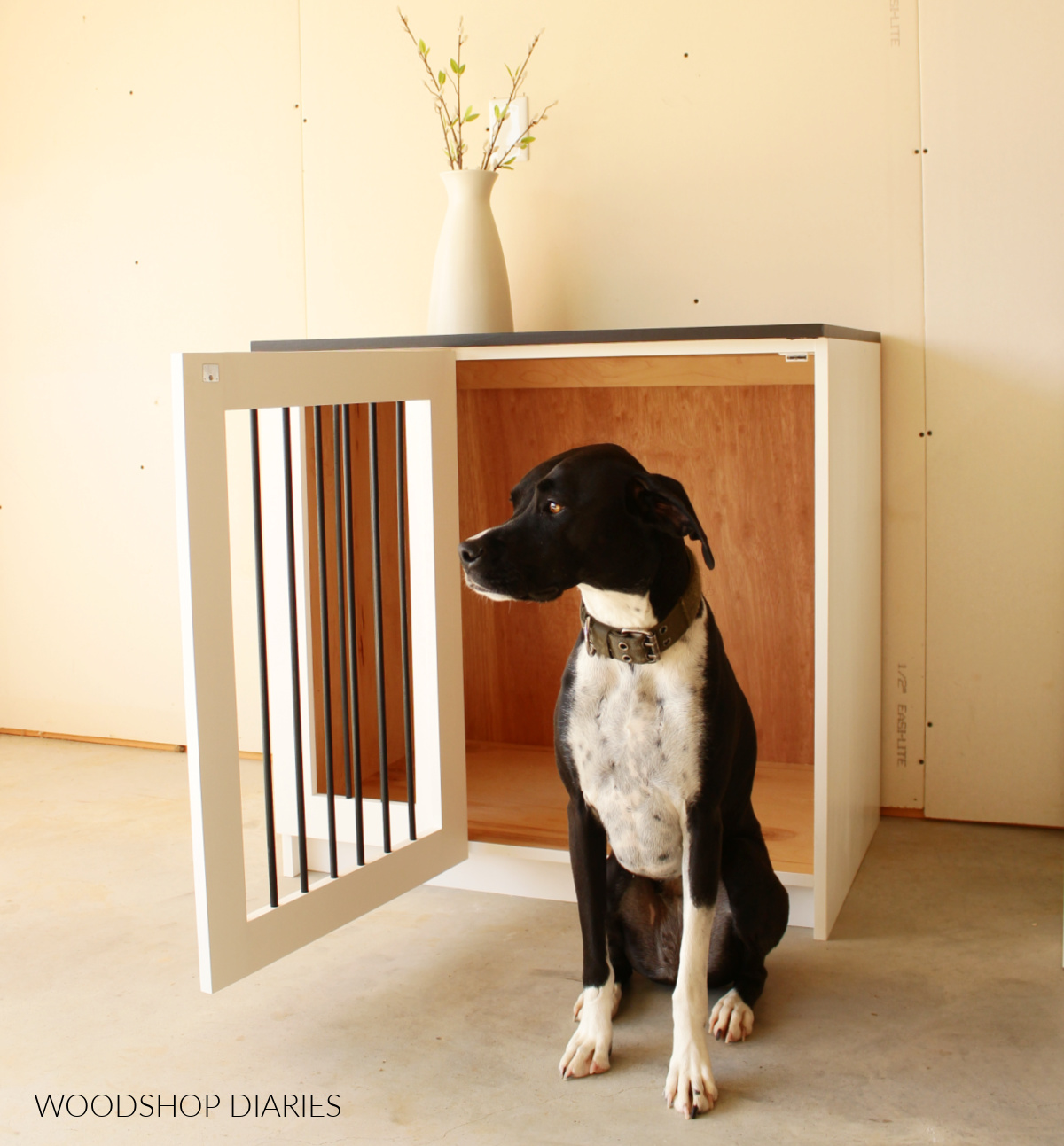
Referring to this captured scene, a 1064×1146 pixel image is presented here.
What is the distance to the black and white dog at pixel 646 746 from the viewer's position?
1.49 meters

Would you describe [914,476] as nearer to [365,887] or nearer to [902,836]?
[902,836]

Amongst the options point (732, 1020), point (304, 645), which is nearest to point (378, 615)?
point (304, 645)

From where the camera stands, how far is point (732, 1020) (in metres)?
1.64

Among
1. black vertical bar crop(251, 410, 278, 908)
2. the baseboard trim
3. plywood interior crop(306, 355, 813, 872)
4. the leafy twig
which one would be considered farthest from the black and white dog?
the baseboard trim

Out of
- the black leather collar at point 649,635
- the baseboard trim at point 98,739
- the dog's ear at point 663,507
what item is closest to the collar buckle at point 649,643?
the black leather collar at point 649,635

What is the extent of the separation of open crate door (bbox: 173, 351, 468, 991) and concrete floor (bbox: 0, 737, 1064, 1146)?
14 cm

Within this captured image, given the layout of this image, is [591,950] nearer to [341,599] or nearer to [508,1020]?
[508,1020]

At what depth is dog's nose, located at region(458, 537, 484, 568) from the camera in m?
1.48

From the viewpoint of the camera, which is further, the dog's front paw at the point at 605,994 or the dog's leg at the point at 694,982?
the dog's front paw at the point at 605,994

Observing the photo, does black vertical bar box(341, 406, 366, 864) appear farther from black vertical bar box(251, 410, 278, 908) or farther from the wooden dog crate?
black vertical bar box(251, 410, 278, 908)

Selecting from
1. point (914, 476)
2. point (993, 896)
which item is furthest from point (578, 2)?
point (993, 896)

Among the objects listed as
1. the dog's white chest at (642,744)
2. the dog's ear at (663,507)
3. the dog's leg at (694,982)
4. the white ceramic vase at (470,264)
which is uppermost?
the white ceramic vase at (470,264)

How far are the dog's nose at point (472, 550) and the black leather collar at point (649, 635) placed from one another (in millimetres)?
206

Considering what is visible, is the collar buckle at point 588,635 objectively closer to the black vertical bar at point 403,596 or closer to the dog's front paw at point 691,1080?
the black vertical bar at point 403,596
